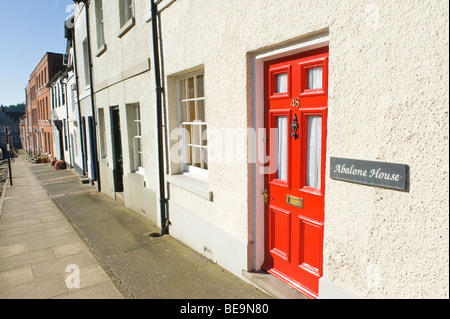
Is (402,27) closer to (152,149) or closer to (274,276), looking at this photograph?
(274,276)

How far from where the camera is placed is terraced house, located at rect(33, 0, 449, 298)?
2.20 m

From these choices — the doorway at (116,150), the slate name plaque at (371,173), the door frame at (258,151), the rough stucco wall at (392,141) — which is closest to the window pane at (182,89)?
the door frame at (258,151)

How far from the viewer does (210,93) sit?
446 centimetres

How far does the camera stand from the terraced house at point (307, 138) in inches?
86.5

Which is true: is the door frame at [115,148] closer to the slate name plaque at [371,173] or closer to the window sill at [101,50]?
the window sill at [101,50]

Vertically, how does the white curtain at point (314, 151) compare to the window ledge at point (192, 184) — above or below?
above

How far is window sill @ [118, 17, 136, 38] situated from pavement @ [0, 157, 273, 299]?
439 cm

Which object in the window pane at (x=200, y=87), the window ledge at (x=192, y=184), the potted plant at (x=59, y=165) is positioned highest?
the window pane at (x=200, y=87)

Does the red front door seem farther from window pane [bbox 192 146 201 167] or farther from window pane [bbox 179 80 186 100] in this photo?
window pane [bbox 179 80 186 100]

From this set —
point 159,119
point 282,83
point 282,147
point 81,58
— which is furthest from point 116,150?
point 282,83

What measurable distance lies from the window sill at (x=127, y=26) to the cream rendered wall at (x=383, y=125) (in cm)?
401

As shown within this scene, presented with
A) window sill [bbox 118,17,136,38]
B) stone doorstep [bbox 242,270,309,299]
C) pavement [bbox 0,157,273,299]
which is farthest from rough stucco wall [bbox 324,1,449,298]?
window sill [bbox 118,17,136,38]
